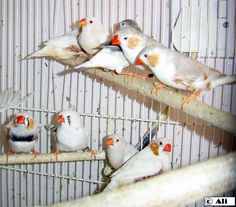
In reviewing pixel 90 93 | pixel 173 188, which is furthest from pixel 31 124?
pixel 173 188

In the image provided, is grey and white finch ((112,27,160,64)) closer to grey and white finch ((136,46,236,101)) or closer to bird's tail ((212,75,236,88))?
grey and white finch ((136,46,236,101))

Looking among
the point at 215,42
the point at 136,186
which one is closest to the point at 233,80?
the point at 215,42

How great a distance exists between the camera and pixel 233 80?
4.03 ft

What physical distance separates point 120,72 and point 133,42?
15cm

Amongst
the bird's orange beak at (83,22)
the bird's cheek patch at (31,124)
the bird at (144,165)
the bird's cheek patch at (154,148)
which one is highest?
the bird's orange beak at (83,22)

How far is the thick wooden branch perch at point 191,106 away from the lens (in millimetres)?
1098

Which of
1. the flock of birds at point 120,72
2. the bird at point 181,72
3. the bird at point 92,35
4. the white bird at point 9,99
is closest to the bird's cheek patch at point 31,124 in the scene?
the flock of birds at point 120,72

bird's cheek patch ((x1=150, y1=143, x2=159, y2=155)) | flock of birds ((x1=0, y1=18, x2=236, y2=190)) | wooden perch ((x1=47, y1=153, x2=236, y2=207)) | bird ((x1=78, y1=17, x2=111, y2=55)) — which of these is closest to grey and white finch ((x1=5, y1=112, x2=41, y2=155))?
flock of birds ((x1=0, y1=18, x2=236, y2=190))

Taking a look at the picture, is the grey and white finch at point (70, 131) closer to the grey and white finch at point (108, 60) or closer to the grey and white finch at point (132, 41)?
the grey and white finch at point (108, 60)

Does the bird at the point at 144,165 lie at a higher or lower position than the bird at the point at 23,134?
lower

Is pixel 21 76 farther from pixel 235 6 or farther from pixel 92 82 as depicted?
pixel 235 6

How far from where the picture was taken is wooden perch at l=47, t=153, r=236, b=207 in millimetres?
595

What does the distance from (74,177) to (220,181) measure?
1.25m

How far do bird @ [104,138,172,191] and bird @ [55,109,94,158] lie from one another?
0.23 metres
